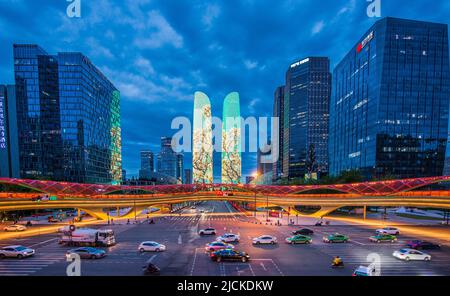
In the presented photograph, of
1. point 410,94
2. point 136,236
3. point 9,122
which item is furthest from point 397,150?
point 9,122

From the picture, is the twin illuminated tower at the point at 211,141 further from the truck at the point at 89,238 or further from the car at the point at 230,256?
the car at the point at 230,256

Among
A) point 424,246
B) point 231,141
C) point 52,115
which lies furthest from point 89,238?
point 231,141

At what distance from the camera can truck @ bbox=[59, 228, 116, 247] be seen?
86.1 feet

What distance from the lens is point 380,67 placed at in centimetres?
9094

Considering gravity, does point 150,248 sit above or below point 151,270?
below

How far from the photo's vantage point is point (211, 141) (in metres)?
162

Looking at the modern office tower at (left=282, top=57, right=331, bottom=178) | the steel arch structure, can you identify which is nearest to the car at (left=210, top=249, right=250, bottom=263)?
the steel arch structure

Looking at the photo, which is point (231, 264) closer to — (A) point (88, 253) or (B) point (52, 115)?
(A) point (88, 253)

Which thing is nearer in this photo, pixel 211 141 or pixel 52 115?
pixel 52 115

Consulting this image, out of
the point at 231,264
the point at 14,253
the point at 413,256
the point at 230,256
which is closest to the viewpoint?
the point at 231,264

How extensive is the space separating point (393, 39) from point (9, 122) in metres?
178

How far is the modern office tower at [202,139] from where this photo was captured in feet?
517

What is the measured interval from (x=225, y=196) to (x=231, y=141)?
3872 inches
